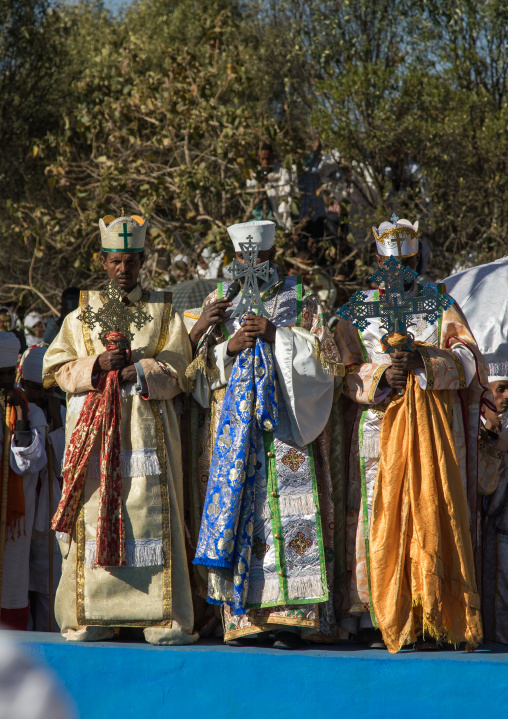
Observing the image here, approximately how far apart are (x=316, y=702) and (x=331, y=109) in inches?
376

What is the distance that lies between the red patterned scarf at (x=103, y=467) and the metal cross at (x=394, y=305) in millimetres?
1278

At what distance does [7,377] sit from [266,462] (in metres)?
1.87

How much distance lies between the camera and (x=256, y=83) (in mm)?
13992

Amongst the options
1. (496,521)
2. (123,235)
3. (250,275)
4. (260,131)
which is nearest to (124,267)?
(123,235)

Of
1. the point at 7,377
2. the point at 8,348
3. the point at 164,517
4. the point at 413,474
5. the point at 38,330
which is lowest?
the point at 164,517

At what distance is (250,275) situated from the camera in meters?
4.81

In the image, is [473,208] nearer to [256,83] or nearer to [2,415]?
[256,83]

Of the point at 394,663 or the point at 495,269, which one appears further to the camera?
the point at 495,269

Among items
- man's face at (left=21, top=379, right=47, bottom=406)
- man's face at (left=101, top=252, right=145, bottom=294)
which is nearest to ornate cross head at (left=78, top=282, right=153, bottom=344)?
man's face at (left=101, top=252, right=145, bottom=294)

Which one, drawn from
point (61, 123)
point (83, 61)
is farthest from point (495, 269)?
point (83, 61)

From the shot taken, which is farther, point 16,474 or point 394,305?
point 16,474

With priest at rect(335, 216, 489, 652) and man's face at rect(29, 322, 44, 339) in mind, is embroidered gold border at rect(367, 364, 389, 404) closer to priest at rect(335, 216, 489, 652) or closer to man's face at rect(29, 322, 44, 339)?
priest at rect(335, 216, 489, 652)

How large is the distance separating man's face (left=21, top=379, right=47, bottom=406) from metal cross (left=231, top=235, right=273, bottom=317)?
6.61 feet

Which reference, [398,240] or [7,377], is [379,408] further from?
[7,377]
